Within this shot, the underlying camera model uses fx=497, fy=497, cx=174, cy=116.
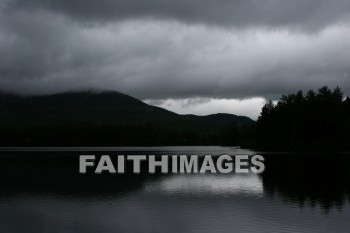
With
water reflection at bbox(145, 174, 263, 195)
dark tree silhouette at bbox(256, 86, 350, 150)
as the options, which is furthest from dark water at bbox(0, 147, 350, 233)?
dark tree silhouette at bbox(256, 86, 350, 150)

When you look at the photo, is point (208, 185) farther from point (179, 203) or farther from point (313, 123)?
point (313, 123)

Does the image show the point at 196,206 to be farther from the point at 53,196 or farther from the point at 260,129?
the point at 260,129

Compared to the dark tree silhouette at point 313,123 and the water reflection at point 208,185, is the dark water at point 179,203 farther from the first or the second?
the dark tree silhouette at point 313,123

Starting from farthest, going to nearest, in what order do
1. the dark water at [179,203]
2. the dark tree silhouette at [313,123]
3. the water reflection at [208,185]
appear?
1. the dark tree silhouette at [313,123]
2. the water reflection at [208,185]
3. the dark water at [179,203]

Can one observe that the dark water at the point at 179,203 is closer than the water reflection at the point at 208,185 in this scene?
Yes

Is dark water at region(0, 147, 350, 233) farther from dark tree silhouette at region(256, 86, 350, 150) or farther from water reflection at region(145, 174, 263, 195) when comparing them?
dark tree silhouette at region(256, 86, 350, 150)

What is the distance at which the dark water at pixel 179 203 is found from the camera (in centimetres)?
2980

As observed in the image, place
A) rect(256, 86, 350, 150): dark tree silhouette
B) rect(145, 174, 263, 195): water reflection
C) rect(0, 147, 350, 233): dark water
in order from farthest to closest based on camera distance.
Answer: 1. rect(256, 86, 350, 150): dark tree silhouette
2. rect(145, 174, 263, 195): water reflection
3. rect(0, 147, 350, 233): dark water

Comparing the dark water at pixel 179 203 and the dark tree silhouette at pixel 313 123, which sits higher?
the dark tree silhouette at pixel 313 123

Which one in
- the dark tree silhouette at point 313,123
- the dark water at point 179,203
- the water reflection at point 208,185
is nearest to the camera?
the dark water at point 179,203

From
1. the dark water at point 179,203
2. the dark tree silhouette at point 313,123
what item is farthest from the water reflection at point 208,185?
the dark tree silhouette at point 313,123

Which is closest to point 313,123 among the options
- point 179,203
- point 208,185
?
point 208,185

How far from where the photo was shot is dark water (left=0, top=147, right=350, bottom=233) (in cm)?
2980

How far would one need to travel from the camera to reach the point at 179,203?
3909 centimetres
